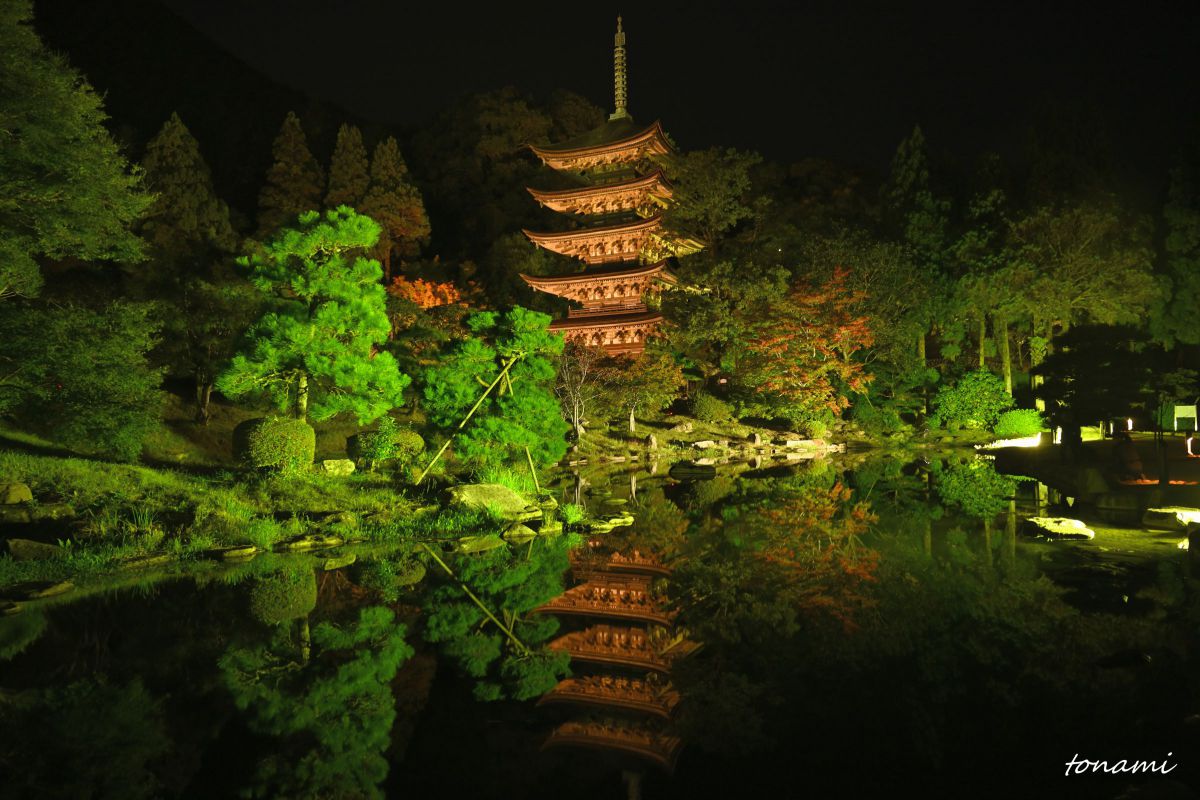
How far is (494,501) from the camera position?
12797 millimetres

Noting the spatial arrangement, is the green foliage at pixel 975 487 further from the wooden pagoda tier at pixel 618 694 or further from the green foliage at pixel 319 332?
the green foliage at pixel 319 332

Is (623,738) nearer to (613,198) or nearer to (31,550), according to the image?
(31,550)

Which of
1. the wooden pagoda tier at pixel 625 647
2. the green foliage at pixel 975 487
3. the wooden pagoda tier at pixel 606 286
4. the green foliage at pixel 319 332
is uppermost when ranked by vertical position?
the wooden pagoda tier at pixel 606 286

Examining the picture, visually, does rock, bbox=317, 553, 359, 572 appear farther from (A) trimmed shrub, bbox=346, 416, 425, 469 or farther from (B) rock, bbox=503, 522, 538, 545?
(A) trimmed shrub, bbox=346, 416, 425, 469

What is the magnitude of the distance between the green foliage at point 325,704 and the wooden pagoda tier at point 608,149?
26.5m

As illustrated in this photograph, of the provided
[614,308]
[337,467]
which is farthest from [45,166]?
[614,308]

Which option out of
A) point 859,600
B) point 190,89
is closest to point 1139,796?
point 859,600

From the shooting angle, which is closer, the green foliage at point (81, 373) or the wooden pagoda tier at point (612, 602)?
the wooden pagoda tier at point (612, 602)

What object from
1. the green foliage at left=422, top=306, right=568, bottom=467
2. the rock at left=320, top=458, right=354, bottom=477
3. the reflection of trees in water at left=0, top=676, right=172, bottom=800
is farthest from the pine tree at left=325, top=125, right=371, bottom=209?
the reflection of trees in water at left=0, top=676, right=172, bottom=800

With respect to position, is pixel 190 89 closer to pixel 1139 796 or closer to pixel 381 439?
pixel 381 439

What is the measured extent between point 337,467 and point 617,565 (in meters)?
6.81

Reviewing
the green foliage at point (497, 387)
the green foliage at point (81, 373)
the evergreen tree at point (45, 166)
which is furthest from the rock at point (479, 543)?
the evergreen tree at point (45, 166)

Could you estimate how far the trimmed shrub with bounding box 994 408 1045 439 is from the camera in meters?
29.1

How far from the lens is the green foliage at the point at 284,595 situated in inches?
296
